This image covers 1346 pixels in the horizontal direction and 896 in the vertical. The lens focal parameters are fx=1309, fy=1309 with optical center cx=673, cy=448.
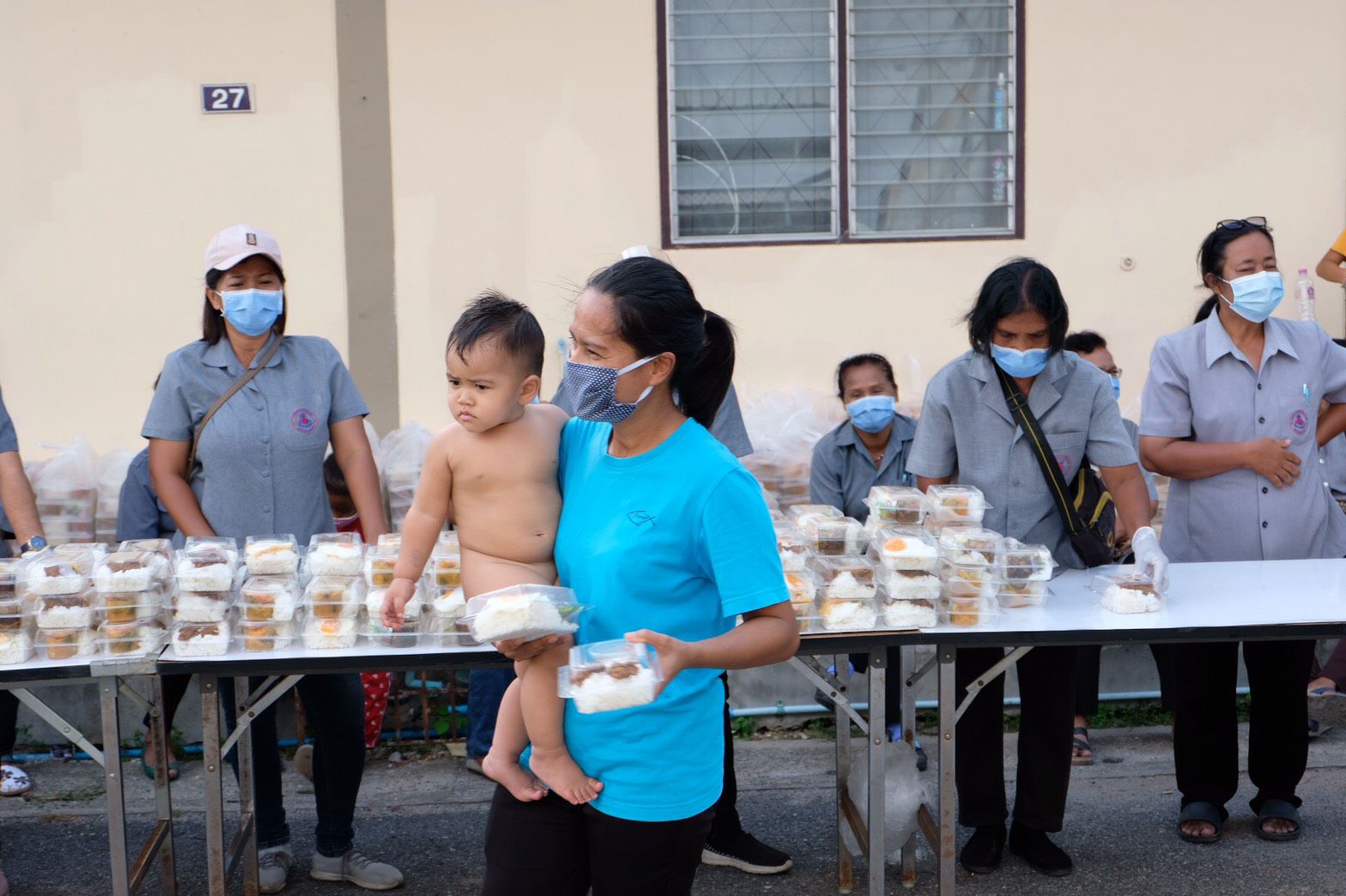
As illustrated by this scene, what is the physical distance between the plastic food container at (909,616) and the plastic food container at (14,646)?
233 cm

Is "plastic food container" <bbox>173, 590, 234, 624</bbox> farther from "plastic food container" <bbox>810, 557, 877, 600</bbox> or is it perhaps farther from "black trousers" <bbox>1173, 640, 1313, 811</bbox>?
"black trousers" <bbox>1173, 640, 1313, 811</bbox>

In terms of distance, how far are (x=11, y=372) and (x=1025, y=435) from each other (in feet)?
16.9

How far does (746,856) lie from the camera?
172 inches

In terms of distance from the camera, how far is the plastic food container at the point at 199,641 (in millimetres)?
3469

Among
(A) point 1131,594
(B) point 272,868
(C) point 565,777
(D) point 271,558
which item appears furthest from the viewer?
(B) point 272,868

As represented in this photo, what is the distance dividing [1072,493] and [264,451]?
2542 mm

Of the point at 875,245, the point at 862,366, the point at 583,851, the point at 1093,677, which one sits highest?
the point at 875,245

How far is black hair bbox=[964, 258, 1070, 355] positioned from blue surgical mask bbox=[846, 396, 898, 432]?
107 centimetres

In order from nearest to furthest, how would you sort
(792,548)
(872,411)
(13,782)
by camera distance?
(792,548) < (872,411) < (13,782)

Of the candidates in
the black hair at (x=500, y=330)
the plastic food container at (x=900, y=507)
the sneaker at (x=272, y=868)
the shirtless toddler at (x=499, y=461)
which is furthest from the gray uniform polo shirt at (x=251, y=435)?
the plastic food container at (x=900, y=507)

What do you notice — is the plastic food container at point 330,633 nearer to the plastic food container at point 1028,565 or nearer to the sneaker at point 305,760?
the sneaker at point 305,760

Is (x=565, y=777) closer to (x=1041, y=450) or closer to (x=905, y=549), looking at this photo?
(x=905, y=549)

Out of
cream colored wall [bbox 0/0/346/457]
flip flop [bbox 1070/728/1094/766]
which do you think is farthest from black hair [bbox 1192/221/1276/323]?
cream colored wall [bbox 0/0/346/457]

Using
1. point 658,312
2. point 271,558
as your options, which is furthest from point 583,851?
point 271,558
